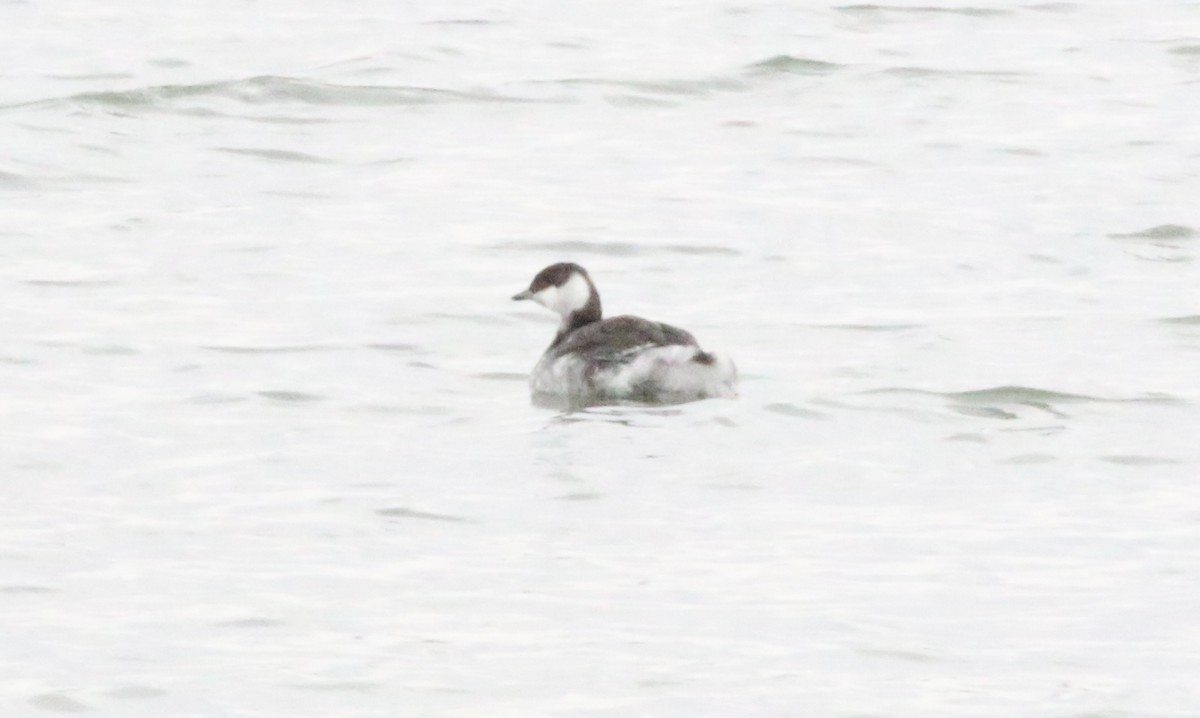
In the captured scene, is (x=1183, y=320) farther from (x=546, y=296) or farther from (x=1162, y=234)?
(x=546, y=296)

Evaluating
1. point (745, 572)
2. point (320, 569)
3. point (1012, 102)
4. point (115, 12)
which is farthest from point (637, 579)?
point (115, 12)

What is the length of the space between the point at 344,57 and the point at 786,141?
4.23 m

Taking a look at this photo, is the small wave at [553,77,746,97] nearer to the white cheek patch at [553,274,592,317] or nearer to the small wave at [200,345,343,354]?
the white cheek patch at [553,274,592,317]

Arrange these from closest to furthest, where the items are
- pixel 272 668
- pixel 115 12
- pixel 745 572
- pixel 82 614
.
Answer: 1. pixel 272 668
2. pixel 82 614
3. pixel 745 572
4. pixel 115 12

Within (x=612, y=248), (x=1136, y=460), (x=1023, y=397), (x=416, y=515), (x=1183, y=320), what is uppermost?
(x=416, y=515)

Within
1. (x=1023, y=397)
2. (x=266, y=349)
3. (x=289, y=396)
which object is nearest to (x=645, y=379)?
(x=289, y=396)

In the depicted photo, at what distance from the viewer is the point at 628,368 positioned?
1204 cm

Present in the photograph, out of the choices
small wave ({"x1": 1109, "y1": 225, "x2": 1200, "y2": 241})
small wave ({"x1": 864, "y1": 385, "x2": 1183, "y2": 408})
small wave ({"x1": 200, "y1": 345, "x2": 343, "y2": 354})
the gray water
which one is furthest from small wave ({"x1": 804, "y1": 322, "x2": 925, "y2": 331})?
small wave ({"x1": 1109, "y1": 225, "x2": 1200, "y2": 241})

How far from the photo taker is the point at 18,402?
1166 cm

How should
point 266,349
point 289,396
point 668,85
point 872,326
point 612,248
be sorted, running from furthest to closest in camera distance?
point 668,85
point 612,248
point 872,326
point 266,349
point 289,396

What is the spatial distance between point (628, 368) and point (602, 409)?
0.66 ft

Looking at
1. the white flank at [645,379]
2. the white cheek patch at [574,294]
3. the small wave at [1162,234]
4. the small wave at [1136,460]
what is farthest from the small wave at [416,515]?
the small wave at [1162,234]

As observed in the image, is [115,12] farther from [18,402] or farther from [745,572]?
[745,572]

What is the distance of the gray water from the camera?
807 centimetres
